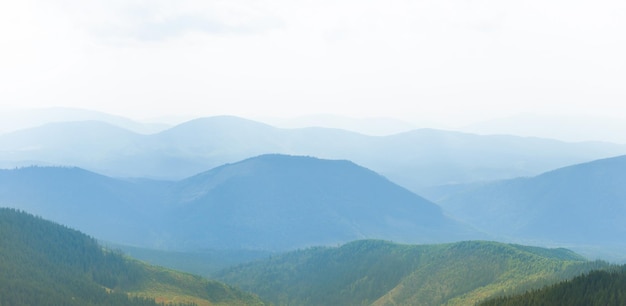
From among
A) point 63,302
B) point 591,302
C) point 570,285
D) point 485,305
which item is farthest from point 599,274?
point 63,302

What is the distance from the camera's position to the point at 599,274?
15850cm

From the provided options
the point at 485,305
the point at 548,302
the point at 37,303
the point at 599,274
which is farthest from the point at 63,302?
the point at 599,274

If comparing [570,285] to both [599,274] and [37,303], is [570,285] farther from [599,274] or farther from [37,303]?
[37,303]

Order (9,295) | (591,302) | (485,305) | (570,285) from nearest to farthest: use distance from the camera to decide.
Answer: (591,302) → (570,285) → (485,305) → (9,295)

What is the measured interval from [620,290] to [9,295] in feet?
670

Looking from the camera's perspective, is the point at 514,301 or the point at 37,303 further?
the point at 37,303

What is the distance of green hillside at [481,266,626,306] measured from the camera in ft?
457

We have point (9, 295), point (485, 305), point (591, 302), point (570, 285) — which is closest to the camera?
point (591, 302)

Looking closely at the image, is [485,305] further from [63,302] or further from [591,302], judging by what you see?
[63,302]

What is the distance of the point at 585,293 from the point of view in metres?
148

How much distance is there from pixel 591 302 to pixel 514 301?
24263 millimetres

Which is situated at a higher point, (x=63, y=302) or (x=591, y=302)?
(x=591, y=302)

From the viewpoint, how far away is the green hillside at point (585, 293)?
139m

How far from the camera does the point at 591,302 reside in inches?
5507
